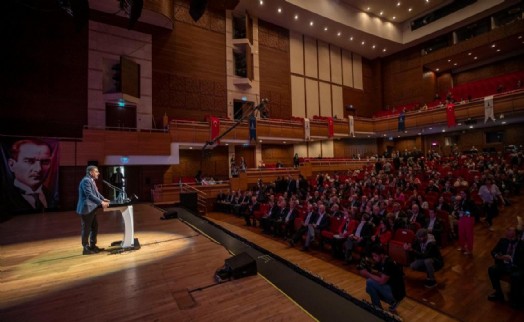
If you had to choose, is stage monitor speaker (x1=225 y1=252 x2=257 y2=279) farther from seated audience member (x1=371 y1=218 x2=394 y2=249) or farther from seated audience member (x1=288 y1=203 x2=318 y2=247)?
seated audience member (x1=288 y1=203 x2=318 y2=247)

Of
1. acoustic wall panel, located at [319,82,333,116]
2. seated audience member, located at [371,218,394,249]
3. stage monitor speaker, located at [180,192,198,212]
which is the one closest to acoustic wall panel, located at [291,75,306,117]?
acoustic wall panel, located at [319,82,333,116]

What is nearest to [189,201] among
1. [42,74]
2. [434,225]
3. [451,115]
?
[434,225]

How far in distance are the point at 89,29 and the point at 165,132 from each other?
5.19 meters

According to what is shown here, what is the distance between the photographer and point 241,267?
297 centimetres

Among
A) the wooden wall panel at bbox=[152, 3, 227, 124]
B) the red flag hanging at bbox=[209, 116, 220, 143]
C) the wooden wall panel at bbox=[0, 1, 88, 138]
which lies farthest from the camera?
the wooden wall panel at bbox=[152, 3, 227, 124]

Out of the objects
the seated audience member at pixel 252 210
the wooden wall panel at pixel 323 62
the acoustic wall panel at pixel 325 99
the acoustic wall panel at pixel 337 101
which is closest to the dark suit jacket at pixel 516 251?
the seated audience member at pixel 252 210

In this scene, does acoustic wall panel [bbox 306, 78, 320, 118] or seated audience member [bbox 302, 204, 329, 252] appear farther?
acoustic wall panel [bbox 306, 78, 320, 118]

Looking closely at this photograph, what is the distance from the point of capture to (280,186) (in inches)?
433

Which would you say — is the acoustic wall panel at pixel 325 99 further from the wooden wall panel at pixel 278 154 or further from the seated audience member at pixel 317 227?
the seated audience member at pixel 317 227

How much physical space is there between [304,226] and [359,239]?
139 centimetres

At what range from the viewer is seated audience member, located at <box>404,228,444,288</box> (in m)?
3.85

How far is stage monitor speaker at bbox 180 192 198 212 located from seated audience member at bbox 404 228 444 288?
22.4 ft

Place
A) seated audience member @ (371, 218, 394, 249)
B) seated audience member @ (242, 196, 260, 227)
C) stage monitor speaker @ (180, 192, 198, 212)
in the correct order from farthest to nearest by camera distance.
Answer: stage monitor speaker @ (180, 192, 198, 212) < seated audience member @ (242, 196, 260, 227) < seated audience member @ (371, 218, 394, 249)

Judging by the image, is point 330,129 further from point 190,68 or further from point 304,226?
point 304,226
